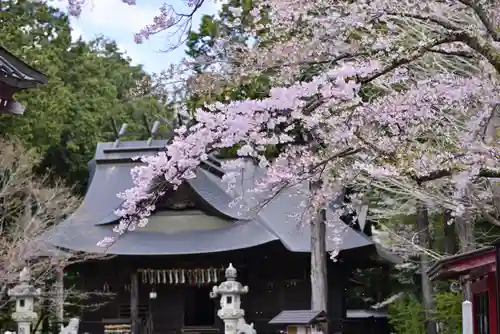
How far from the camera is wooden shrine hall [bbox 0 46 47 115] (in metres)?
7.50

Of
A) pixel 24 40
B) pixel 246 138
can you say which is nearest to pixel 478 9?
pixel 246 138

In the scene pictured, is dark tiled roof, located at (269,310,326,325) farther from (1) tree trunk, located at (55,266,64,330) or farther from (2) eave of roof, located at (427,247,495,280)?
(1) tree trunk, located at (55,266,64,330)

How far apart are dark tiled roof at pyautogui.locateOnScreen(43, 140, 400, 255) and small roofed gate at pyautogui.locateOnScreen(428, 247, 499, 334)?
5636mm

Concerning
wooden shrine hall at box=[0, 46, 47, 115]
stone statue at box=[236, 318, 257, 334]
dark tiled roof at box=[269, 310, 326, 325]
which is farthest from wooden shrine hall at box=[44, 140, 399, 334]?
wooden shrine hall at box=[0, 46, 47, 115]

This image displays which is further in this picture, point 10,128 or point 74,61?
point 74,61

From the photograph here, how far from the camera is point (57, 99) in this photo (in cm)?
2178

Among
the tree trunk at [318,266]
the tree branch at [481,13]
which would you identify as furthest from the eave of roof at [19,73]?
the tree trunk at [318,266]

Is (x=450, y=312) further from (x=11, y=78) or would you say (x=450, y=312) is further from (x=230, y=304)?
(x=11, y=78)

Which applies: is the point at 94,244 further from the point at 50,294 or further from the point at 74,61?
the point at 74,61

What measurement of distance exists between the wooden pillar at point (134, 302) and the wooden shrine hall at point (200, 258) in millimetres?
21

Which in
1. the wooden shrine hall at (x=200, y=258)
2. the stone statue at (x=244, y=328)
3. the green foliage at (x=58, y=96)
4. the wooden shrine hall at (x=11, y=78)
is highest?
the green foliage at (x=58, y=96)

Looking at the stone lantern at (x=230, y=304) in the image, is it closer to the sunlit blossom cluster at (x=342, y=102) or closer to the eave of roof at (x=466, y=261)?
the eave of roof at (x=466, y=261)

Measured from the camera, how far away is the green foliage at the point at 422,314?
48.5 feet

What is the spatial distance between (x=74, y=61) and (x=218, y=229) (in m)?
11.7
